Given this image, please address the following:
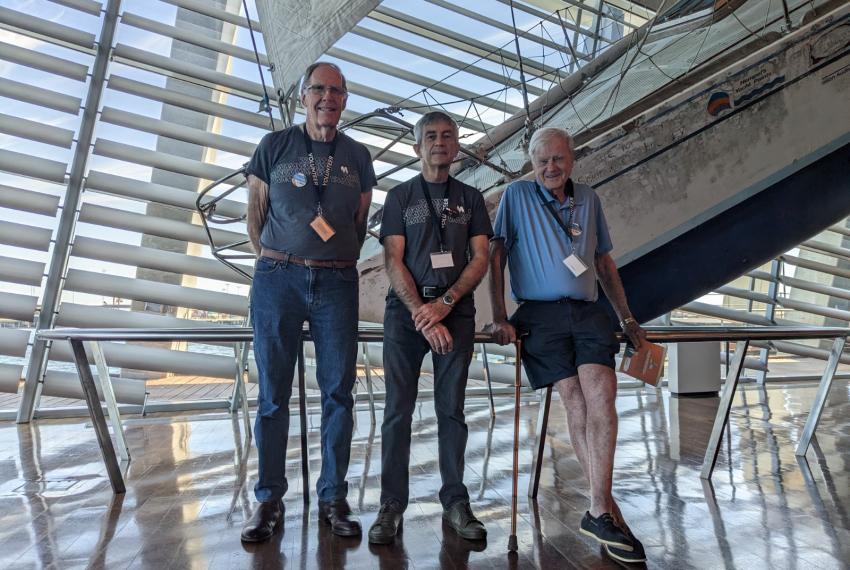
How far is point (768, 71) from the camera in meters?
4.70

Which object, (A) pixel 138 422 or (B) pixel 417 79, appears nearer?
(A) pixel 138 422

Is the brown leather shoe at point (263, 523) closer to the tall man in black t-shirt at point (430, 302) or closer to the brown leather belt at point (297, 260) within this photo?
the tall man in black t-shirt at point (430, 302)

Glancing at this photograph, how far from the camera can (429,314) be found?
2.32m

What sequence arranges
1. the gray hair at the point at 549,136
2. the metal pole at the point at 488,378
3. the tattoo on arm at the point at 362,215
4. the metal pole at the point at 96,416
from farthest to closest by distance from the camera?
the metal pole at the point at 488,378
the metal pole at the point at 96,416
the tattoo on arm at the point at 362,215
the gray hair at the point at 549,136

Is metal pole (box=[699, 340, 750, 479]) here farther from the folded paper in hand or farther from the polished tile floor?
the folded paper in hand

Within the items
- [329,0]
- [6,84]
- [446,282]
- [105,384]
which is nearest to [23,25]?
[6,84]

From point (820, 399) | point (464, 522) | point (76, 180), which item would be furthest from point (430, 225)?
point (76, 180)

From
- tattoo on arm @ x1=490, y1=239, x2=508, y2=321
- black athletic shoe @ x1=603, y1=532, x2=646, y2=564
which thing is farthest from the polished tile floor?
tattoo on arm @ x1=490, y1=239, x2=508, y2=321

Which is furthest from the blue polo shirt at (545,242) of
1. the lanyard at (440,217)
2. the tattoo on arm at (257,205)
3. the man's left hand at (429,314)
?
the tattoo on arm at (257,205)

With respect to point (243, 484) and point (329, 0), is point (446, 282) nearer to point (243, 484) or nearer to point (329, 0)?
point (243, 484)

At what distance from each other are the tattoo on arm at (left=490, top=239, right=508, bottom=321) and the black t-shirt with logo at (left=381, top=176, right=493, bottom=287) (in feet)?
0.31

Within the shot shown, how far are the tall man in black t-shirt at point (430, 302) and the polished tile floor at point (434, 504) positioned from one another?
20cm

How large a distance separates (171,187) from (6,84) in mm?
1705

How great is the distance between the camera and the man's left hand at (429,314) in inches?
91.6
